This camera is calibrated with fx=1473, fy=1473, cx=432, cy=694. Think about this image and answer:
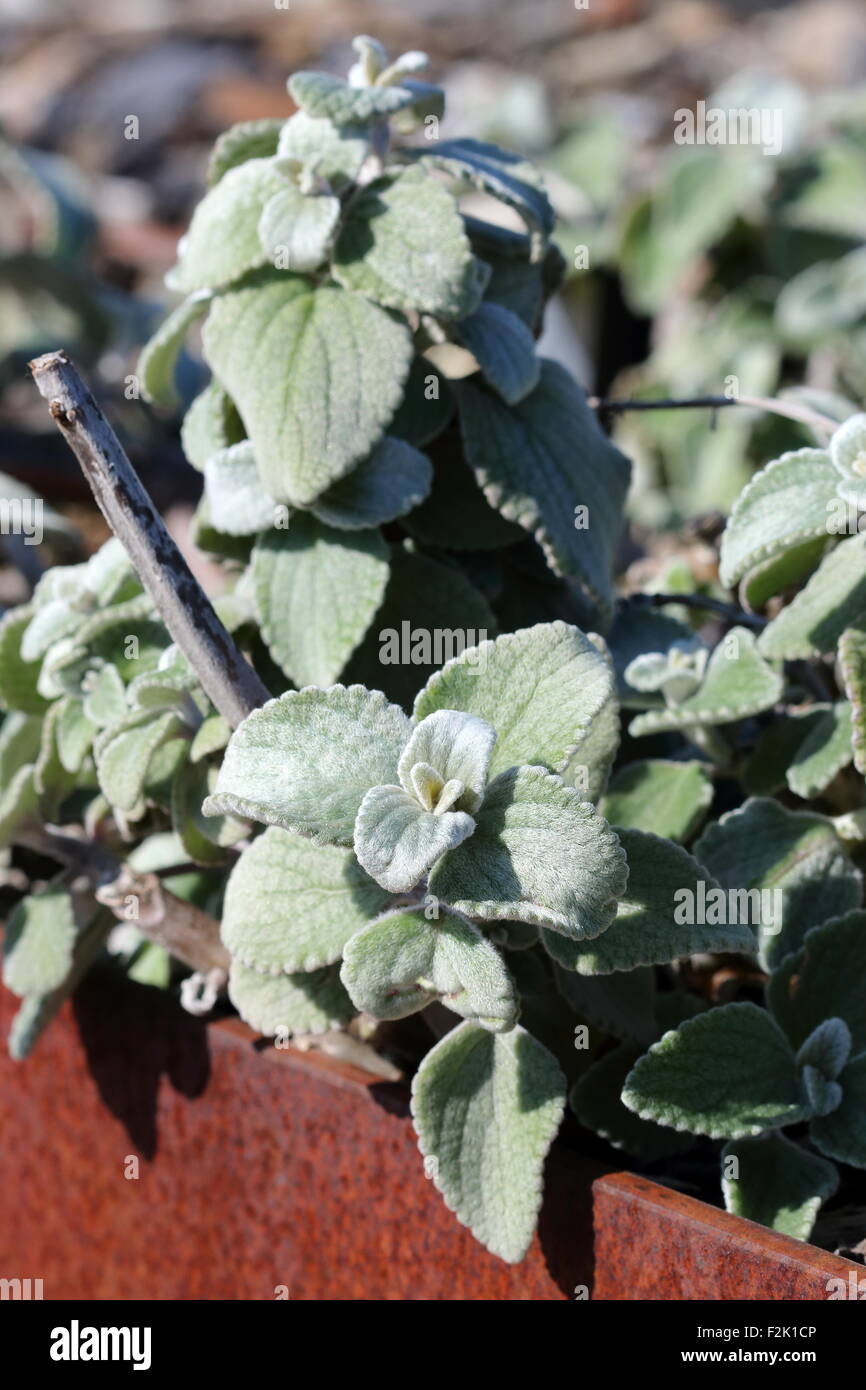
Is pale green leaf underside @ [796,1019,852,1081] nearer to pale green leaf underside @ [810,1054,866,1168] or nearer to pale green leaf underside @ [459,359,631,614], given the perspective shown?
pale green leaf underside @ [810,1054,866,1168]

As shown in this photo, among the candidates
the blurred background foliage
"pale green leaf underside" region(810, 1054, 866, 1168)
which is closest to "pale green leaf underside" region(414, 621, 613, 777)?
"pale green leaf underside" region(810, 1054, 866, 1168)

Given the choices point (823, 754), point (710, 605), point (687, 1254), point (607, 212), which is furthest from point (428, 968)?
point (607, 212)

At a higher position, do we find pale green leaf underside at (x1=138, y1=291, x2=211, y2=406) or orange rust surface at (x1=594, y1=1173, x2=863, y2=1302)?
pale green leaf underside at (x1=138, y1=291, x2=211, y2=406)

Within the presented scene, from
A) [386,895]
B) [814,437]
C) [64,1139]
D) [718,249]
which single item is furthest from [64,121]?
[386,895]

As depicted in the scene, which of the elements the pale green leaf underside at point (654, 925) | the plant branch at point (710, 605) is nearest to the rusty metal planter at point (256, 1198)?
the pale green leaf underside at point (654, 925)

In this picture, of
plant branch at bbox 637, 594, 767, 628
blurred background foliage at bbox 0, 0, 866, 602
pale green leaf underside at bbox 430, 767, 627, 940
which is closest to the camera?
pale green leaf underside at bbox 430, 767, 627, 940

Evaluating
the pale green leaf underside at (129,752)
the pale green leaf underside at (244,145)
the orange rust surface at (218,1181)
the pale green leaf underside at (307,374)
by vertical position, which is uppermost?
the pale green leaf underside at (244,145)

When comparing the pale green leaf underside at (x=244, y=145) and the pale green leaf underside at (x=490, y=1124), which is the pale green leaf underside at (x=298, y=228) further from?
the pale green leaf underside at (x=490, y=1124)
